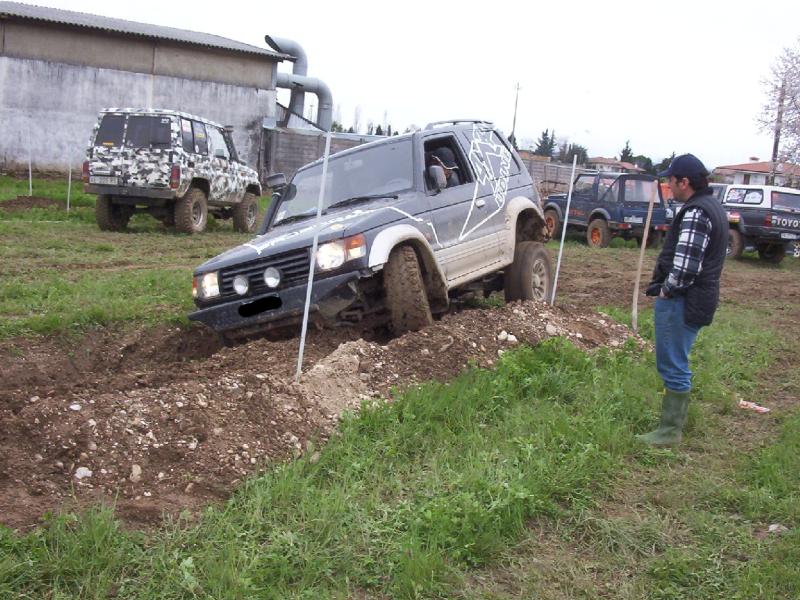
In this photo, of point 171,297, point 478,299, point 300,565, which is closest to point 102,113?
point 171,297

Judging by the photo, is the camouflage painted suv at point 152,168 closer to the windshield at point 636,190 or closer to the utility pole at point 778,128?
the windshield at point 636,190

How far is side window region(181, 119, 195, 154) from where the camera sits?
14.6 metres

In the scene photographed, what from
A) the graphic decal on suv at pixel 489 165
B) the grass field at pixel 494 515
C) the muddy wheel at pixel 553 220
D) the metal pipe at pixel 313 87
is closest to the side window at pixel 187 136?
the graphic decal on suv at pixel 489 165

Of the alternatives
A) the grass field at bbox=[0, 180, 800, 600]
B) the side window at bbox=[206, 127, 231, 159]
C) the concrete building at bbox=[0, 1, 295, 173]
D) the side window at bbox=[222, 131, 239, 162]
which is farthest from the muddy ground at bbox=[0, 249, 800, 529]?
the concrete building at bbox=[0, 1, 295, 173]

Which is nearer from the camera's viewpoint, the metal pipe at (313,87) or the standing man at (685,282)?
the standing man at (685,282)

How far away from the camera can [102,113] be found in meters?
14.5

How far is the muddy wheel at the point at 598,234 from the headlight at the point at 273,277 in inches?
574

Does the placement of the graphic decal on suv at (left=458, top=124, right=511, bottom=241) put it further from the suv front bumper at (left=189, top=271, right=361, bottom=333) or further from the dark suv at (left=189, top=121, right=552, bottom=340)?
the suv front bumper at (left=189, top=271, right=361, bottom=333)

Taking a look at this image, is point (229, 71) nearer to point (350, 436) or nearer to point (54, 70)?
point (54, 70)

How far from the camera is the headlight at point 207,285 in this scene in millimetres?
6504

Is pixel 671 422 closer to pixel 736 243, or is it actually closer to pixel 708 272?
pixel 708 272

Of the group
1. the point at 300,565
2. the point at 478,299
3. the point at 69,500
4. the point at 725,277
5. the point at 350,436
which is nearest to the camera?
the point at 300,565

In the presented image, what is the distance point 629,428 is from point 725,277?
10919 mm

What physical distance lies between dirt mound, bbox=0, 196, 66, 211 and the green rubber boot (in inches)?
582
